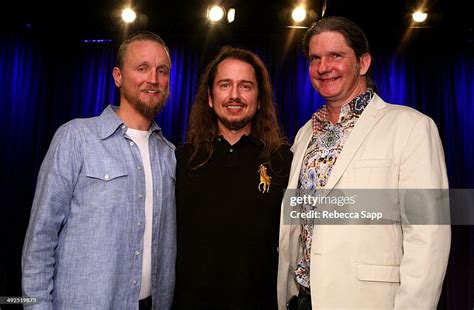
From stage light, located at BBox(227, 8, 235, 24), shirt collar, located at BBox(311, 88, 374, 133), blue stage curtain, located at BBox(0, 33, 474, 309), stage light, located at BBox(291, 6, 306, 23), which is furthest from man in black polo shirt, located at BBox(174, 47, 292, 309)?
blue stage curtain, located at BBox(0, 33, 474, 309)

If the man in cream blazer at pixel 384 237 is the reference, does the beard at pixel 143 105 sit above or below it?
above

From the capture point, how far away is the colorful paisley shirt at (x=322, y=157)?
1746mm

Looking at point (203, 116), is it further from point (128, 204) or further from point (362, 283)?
point (362, 283)

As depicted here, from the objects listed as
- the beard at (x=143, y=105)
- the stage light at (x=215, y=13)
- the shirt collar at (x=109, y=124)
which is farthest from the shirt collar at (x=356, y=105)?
the stage light at (x=215, y=13)

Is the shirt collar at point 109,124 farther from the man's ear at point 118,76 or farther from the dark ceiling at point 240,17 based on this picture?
the dark ceiling at point 240,17

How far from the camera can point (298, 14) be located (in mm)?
4531

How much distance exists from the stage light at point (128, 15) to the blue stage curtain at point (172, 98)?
112cm

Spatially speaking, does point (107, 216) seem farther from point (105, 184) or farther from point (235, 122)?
point (235, 122)

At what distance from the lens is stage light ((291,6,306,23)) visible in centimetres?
447

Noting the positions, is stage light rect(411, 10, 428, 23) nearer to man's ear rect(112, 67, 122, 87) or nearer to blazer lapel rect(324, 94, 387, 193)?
blazer lapel rect(324, 94, 387, 193)

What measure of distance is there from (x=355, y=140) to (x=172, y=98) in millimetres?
4520

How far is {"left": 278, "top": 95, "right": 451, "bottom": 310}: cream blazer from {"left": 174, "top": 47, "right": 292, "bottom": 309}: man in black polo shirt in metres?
0.30

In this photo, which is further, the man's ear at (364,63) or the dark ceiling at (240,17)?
the dark ceiling at (240,17)

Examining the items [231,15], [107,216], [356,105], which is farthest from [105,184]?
[231,15]
